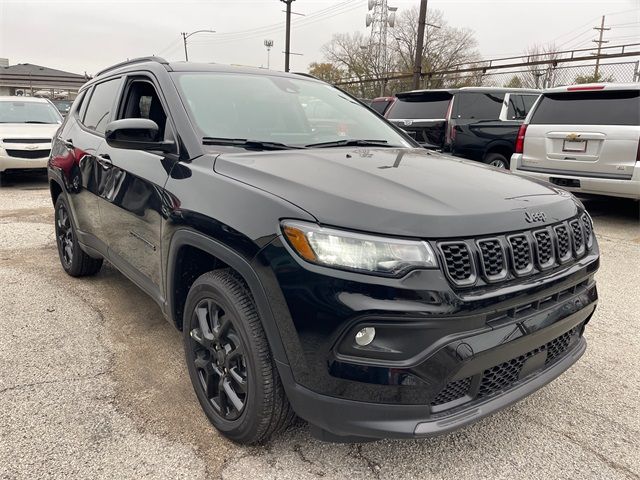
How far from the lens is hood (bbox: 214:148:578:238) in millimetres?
1843

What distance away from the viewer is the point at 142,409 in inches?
101

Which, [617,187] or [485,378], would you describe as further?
[617,187]

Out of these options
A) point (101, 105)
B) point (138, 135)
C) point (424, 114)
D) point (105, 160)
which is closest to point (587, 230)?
point (138, 135)

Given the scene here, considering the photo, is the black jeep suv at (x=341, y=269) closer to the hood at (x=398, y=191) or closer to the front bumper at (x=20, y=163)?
the hood at (x=398, y=191)

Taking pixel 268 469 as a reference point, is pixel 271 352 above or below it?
above

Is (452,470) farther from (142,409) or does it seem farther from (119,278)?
(119,278)

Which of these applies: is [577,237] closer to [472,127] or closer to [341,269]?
[341,269]

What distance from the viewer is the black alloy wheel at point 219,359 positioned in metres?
2.21

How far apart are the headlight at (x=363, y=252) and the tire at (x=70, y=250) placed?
310cm

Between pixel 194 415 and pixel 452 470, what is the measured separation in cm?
126

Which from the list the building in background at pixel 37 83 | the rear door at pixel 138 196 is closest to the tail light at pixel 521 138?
the rear door at pixel 138 196

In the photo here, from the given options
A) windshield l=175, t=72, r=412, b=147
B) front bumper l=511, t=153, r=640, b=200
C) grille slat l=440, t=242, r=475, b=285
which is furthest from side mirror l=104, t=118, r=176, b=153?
front bumper l=511, t=153, r=640, b=200

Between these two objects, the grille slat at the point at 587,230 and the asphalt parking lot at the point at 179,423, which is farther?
the grille slat at the point at 587,230

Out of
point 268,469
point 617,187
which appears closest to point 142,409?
point 268,469
